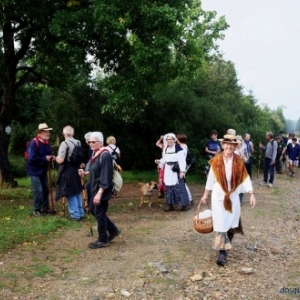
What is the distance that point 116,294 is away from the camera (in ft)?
16.6

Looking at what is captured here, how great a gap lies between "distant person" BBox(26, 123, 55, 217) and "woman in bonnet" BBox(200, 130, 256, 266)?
4143mm

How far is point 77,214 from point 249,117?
20.7 m

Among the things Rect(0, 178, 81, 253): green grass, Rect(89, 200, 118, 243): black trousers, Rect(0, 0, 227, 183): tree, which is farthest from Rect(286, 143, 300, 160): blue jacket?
Rect(89, 200, 118, 243): black trousers

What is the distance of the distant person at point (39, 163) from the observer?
8883 millimetres

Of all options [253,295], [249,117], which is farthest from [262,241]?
[249,117]

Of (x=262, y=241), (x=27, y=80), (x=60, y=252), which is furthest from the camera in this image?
(x=27, y=80)

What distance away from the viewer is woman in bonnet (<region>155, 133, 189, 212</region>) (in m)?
10.2

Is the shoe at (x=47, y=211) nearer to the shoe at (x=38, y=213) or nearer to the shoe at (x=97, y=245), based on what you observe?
the shoe at (x=38, y=213)

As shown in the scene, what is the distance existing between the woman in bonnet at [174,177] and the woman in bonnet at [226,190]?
402 centimetres

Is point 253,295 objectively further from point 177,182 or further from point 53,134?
point 53,134

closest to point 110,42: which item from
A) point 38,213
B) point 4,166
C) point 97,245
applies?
point 38,213

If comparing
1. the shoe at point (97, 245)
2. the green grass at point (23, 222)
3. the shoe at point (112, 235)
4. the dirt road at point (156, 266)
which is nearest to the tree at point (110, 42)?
the green grass at point (23, 222)

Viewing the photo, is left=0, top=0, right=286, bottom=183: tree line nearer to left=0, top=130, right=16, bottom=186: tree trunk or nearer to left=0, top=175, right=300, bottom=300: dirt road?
left=0, top=130, right=16, bottom=186: tree trunk

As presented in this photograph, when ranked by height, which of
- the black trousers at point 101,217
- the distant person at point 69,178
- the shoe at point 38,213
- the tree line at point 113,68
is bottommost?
the shoe at point 38,213
